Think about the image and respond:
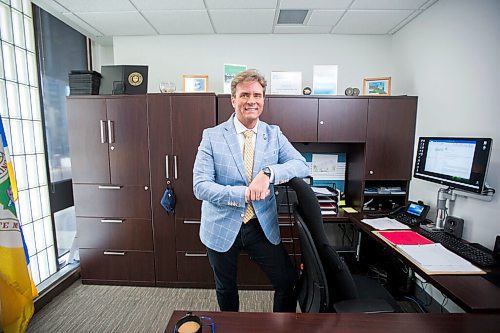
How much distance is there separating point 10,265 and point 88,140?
1.14 metres

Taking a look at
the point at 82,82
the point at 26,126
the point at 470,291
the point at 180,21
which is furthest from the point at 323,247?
the point at 26,126

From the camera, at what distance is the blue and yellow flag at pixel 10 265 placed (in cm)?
156

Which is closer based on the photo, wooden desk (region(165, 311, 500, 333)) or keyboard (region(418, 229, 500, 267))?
wooden desk (region(165, 311, 500, 333))

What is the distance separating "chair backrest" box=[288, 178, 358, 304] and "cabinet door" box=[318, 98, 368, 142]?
4.45 feet

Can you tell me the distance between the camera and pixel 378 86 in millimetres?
2309

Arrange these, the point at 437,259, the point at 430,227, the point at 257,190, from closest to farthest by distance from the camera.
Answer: the point at 257,190 → the point at 437,259 → the point at 430,227

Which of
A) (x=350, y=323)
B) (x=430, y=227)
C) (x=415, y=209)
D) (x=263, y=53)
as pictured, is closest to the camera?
(x=350, y=323)

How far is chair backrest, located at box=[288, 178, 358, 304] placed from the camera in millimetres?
1006

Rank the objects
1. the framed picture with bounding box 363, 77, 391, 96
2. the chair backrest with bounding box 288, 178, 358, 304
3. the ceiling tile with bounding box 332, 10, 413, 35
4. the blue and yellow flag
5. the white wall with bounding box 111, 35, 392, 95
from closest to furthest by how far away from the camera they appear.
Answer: the chair backrest with bounding box 288, 178, 358, 304 < the blue and yellow flag < the ceiling tile with bounding box 332, 10, 413, 35 < the framed picture with bounding box 363, 77, 391, 96 < the white wall with bounding box 111, 35, 392, 95

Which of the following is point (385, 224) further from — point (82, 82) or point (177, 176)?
point (82, 82)

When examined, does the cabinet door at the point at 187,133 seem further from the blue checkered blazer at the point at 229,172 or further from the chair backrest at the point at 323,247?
the chair backrest at the point at 323,247

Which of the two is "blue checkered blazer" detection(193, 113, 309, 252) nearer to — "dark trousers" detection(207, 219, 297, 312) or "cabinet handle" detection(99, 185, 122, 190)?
"dark trousers" detection(207, 219, 297, 312)

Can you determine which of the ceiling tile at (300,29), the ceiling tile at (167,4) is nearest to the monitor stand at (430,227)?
the ceiling tile at (300,29)

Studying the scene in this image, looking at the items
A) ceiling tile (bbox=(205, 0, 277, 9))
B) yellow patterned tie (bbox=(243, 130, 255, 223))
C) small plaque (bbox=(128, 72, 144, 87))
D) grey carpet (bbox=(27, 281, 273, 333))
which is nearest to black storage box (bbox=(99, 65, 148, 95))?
small plaque (bbox=(128, 72, 144, 87))
